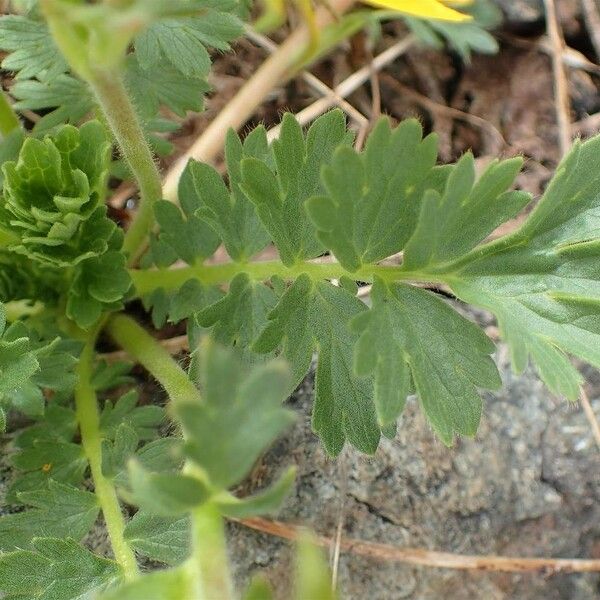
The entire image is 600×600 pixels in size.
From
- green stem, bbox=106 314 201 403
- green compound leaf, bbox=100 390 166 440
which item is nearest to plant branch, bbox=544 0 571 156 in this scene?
green stem, bbox=106 314 201 403

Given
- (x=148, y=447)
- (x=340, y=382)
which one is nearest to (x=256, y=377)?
(x=340, y=382)

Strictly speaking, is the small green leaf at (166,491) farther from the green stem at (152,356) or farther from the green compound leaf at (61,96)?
the green compound leaf at (61,96)

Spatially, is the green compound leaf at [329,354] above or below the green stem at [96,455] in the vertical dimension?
above

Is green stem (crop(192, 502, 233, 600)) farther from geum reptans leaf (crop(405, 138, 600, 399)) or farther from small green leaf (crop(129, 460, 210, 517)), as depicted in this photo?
geum reptans leaf (crop(405, 138, 600, 399))

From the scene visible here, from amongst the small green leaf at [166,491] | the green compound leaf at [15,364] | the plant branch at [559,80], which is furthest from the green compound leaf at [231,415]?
the plant branch at [559,80]

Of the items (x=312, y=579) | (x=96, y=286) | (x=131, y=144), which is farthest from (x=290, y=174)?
(x=312, y=579)

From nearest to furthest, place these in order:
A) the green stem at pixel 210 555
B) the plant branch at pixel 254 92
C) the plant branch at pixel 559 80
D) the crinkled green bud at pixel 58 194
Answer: the green stem at pixel 210 555 < the crinkled green bud at pixel 58 194 < the plant branch at pixel 254 92 < the plant branch at pixel 559 80

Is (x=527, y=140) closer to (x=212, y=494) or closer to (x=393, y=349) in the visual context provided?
(x=393, y=349)
